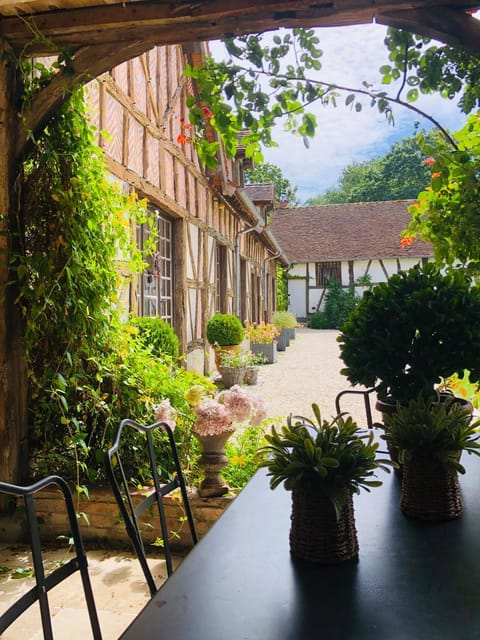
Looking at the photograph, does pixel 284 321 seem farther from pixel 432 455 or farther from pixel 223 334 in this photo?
pixel 432 455

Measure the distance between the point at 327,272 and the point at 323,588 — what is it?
21441 mm

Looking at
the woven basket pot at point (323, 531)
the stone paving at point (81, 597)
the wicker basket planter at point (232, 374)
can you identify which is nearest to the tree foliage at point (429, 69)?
the woven basket pot at point (323, 531)

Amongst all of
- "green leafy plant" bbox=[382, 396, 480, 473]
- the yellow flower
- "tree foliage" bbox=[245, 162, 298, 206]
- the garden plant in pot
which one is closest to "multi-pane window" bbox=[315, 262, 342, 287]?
the garden plant in pot

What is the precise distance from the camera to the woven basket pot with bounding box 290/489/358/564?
96 cm

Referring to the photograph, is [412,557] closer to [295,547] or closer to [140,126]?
[295,547]

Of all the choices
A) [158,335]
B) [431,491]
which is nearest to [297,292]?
[158,335]

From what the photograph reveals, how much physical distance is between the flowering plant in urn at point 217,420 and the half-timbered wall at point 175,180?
4.77 feet

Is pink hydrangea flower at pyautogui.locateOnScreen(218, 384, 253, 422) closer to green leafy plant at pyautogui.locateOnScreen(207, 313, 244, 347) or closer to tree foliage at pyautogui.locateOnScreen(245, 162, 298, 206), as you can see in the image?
green leafy plant at pyautogui.locateOnScreen(207, 313, 244, 347)

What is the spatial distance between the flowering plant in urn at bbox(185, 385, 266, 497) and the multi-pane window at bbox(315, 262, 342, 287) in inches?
759

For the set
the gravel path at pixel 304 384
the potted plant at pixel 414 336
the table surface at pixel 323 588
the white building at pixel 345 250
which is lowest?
the gravel path at pixel 304 384

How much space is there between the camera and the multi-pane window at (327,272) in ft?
71.4

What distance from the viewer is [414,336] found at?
4.53 feet

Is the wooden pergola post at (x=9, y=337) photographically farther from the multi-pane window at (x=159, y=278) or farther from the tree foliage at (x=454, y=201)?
the multi-pane window at (x=159, y=278)

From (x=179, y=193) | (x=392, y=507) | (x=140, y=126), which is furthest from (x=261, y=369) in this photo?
(x=392, y=507)
